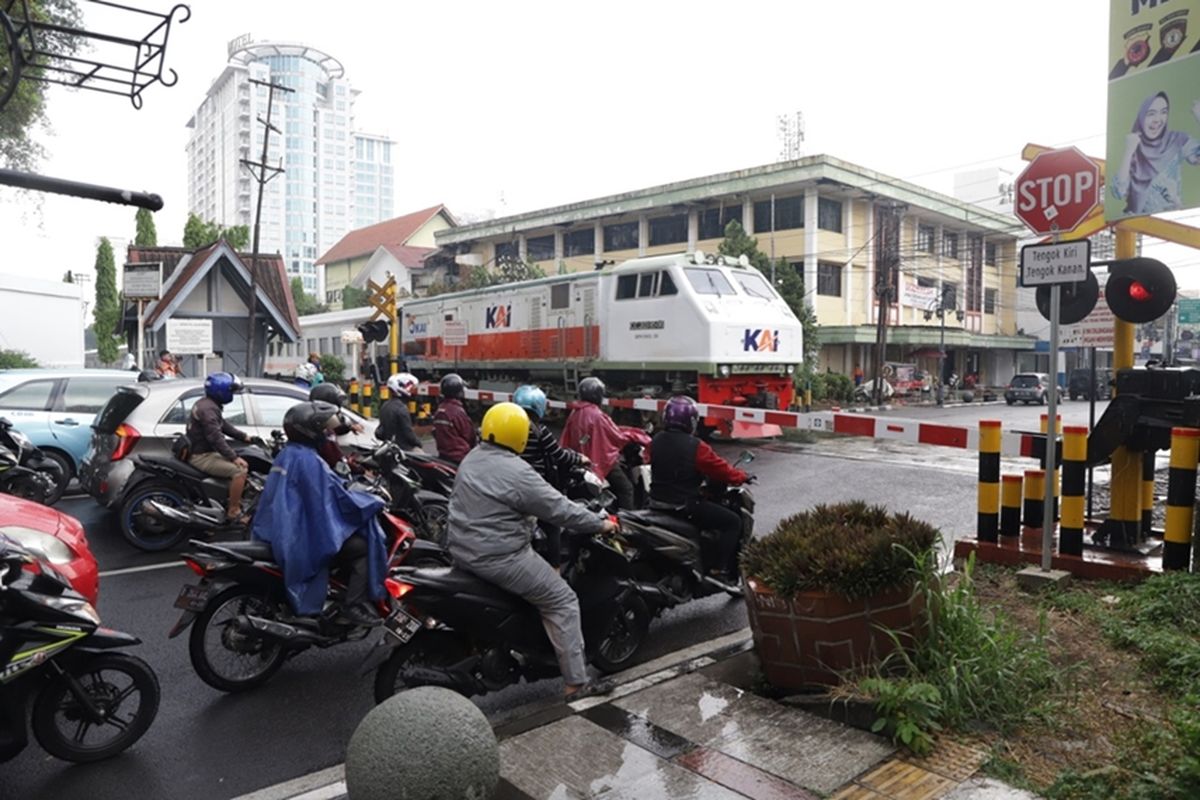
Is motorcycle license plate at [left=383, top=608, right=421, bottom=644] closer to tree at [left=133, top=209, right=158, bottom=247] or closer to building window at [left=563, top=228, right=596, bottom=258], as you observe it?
tree at [left=133, top=209, right=158, bottom=247]

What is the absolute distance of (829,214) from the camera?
3566 cm

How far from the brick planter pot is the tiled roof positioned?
55850 mm

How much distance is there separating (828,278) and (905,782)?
34464mm

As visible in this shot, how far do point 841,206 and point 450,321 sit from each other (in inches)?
806

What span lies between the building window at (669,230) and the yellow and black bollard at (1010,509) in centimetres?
3375

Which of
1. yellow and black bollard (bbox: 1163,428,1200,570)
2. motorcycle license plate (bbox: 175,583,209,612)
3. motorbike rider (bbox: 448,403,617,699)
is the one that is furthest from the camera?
yellow and black bollard (bbox: 1163,428,1200,570)

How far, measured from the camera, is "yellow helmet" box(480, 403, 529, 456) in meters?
4.16

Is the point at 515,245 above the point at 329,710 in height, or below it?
above

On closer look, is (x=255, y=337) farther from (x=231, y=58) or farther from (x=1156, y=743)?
(x=231, y=58)

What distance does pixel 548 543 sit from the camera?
4938mm

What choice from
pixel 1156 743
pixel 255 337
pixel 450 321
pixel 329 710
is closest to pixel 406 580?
pixel 329 710

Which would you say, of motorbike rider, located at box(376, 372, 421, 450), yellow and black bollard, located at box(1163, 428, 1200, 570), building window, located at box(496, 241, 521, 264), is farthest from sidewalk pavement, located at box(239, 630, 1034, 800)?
building window, located at box(496, 241, 521, 264)

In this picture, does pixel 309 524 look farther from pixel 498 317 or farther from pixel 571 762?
pixel 498 317

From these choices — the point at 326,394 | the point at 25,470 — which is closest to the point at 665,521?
the point at 326,394
